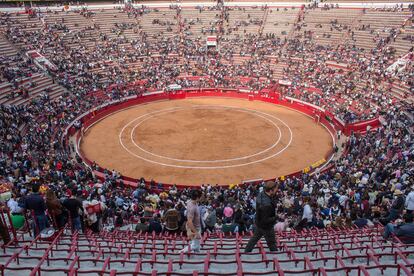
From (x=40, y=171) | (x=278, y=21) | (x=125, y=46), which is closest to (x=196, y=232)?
(x=40, y=171)

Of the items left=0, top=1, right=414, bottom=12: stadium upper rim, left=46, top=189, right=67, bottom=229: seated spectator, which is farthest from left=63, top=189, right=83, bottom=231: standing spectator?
left=0, top=1, right=414, bottom=12: stadium upper rim

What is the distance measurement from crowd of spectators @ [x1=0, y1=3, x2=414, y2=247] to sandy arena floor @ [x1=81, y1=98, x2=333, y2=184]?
329 cm

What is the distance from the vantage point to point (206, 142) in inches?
1602

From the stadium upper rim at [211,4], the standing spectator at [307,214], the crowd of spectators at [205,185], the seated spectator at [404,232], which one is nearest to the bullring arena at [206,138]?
the seated spectator at [404,232]

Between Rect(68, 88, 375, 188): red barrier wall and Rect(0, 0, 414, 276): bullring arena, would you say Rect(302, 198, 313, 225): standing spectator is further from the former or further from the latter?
Rect(68, 88, 375, 188): red barrier wall

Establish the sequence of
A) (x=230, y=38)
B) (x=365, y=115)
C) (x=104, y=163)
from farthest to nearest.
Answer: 1. (x=230, y=38)
2. (x=365, y=115)
3. (x=104, y=163)

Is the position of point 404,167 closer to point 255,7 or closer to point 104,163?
point 104,163

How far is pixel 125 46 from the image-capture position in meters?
65.6

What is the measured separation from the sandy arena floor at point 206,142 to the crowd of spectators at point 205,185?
329 centimetres

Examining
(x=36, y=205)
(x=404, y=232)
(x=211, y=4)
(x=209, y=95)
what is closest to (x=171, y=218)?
(x=36, y=205)

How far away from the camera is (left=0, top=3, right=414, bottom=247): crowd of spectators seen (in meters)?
16.3

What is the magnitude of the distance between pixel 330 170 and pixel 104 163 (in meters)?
19.9

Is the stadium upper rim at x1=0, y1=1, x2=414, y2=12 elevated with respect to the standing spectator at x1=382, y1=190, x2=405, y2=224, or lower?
elevated

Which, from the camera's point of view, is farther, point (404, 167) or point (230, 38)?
point (230, 38)
